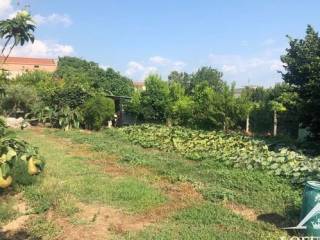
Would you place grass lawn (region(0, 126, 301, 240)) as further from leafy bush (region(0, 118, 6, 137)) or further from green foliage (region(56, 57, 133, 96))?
green foliage (region(56, 57, 133, 96))

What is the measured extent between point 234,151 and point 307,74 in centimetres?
463

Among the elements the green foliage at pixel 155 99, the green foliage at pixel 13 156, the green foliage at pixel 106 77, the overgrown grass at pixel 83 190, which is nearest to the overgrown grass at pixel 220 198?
the overgrown grass at pixel 83 190

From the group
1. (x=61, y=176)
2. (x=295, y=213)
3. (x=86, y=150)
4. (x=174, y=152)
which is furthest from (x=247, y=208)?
(x=86, y=150)

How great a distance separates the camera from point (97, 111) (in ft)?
67.5

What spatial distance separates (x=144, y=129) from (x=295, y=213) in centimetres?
1369

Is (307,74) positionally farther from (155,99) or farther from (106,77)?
Result: (106,77)

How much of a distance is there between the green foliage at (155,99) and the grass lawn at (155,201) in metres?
12.1

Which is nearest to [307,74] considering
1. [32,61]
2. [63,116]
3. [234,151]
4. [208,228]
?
[234,151]

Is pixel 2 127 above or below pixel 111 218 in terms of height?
above

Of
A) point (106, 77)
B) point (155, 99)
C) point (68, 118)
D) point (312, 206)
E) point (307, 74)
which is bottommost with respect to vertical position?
point (312, 206)

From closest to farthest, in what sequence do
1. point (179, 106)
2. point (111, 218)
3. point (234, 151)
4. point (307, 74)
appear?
1. point (111, 218)
2. point (234, 151)
3. point (307, 74)
4. point (179, 106)

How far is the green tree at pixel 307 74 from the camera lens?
13156 mm

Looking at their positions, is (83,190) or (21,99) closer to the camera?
(83,190)

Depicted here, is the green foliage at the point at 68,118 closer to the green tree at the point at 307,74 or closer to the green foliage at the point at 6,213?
the green tree at the point at 307,74
